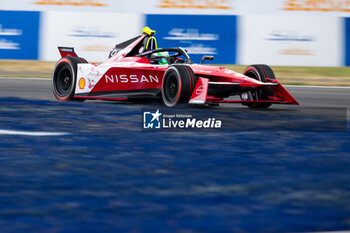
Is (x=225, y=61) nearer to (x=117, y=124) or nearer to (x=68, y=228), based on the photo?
(x=117, y=124)

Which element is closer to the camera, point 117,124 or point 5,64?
point 117,124

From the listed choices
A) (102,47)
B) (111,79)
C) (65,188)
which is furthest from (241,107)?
(102,47)

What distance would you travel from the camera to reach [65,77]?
9.81 meters

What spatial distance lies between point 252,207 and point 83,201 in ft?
2.99

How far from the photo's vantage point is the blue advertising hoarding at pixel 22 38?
16422 millimetres

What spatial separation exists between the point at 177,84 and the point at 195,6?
28.1ft

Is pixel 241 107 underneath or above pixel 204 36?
underneath

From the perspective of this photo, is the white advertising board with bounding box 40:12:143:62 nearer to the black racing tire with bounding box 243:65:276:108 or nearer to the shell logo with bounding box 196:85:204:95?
the black racing tire with bounding box 243:65:276:108

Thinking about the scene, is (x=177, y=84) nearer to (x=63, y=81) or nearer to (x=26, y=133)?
(x=63, y=81)

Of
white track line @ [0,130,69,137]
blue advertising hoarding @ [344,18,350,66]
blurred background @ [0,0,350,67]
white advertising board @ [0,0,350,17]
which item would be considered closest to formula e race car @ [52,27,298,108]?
white track line @ [0,130,69,137]

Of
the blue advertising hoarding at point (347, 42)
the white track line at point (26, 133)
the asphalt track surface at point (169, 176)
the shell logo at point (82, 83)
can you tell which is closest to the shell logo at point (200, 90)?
the asphalt track surface at point (169, 176)

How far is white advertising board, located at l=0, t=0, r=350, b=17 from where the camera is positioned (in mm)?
16156

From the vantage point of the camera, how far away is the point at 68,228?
123 inches

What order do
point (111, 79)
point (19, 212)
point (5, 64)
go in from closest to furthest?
point (19, 212) < point (111, 79) < point (5, 64)
